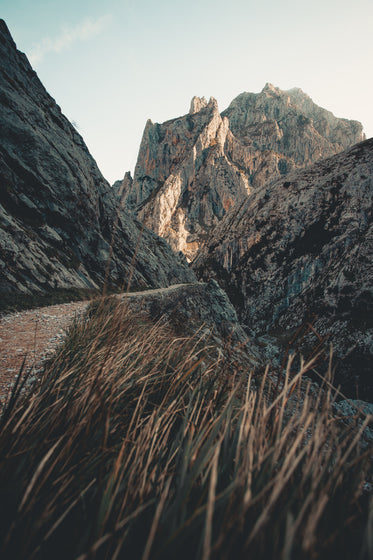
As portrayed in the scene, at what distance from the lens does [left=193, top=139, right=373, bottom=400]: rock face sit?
67.3 feet

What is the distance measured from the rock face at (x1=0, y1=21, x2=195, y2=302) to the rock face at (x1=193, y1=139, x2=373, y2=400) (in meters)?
16.6

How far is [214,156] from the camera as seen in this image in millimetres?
108562

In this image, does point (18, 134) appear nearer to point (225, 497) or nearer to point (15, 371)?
point (15, 371)

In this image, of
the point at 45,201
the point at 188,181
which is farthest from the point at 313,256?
the point at 188,181

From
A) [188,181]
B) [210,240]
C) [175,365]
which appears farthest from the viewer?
[188,181]

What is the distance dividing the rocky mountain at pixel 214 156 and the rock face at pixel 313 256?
171ft

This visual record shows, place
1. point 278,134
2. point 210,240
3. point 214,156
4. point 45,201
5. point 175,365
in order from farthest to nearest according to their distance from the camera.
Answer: point 278,134, point 214,156, point 210,240, point 45,201, point 175,365

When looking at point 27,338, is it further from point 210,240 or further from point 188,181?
point 188,181

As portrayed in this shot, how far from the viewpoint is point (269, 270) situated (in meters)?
32.6

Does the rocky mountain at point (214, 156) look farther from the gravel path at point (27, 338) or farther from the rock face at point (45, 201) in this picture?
the gravel path at point (27, 338)

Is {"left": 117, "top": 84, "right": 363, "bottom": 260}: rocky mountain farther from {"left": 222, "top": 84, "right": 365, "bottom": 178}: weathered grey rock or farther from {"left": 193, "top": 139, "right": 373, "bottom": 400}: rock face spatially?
{"left": 193, "top": 139, "right": 373, "bottom": 400}: rock face

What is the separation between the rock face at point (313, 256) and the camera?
2052 cm

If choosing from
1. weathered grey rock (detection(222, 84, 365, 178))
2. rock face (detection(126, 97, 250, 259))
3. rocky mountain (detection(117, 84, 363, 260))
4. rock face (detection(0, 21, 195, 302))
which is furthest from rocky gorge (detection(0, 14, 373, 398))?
weathered grey rock (detection(222, 84, 365, 178))

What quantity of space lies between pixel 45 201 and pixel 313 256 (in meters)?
29.9
